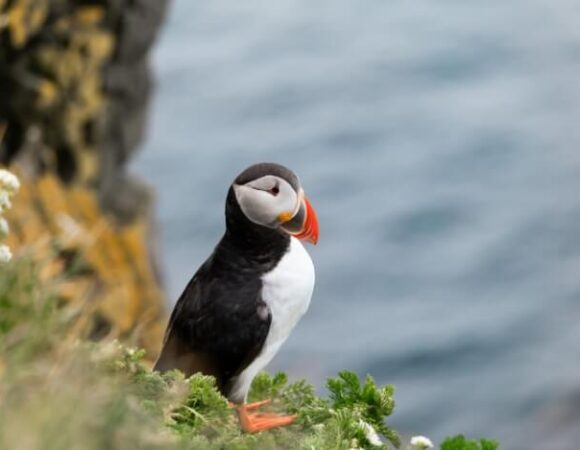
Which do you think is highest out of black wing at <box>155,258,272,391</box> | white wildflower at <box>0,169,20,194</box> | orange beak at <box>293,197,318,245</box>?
white wildflower at <box>0,169,20,194</box>

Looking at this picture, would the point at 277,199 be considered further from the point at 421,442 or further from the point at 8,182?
the point at 421,442

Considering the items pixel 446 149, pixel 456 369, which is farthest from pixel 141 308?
pixel 446 149

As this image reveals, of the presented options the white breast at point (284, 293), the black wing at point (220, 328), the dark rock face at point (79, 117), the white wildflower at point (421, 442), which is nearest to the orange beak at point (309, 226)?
the white breast at point (284, 293)

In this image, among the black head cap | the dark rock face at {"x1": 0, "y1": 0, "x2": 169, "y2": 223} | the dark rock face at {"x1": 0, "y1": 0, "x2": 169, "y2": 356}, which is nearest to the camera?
the black head cap

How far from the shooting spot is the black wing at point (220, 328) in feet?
16.6

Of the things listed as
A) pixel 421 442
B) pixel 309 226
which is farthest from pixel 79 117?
Result: pixel 421 442

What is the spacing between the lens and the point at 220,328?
16.8 ft

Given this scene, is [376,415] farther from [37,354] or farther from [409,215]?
[409,215]

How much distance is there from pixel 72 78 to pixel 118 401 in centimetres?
854

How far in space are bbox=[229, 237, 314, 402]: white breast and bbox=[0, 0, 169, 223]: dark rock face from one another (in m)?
Answer: 5.77

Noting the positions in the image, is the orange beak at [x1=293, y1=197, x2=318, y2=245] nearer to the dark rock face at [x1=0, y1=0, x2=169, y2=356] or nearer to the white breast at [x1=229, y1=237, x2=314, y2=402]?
the white breast at [x1=229, y1=237, x2=314, y2=402]

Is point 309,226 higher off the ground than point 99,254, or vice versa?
point 99,254

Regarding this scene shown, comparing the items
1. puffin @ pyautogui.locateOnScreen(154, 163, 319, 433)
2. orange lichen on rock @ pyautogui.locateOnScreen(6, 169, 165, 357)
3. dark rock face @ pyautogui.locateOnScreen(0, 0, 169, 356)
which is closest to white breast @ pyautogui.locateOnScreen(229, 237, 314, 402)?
puffin @ pyautogui.locateOnScreen(154, 163, 319, 433)

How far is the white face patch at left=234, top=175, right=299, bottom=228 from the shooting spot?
15.8 feet
